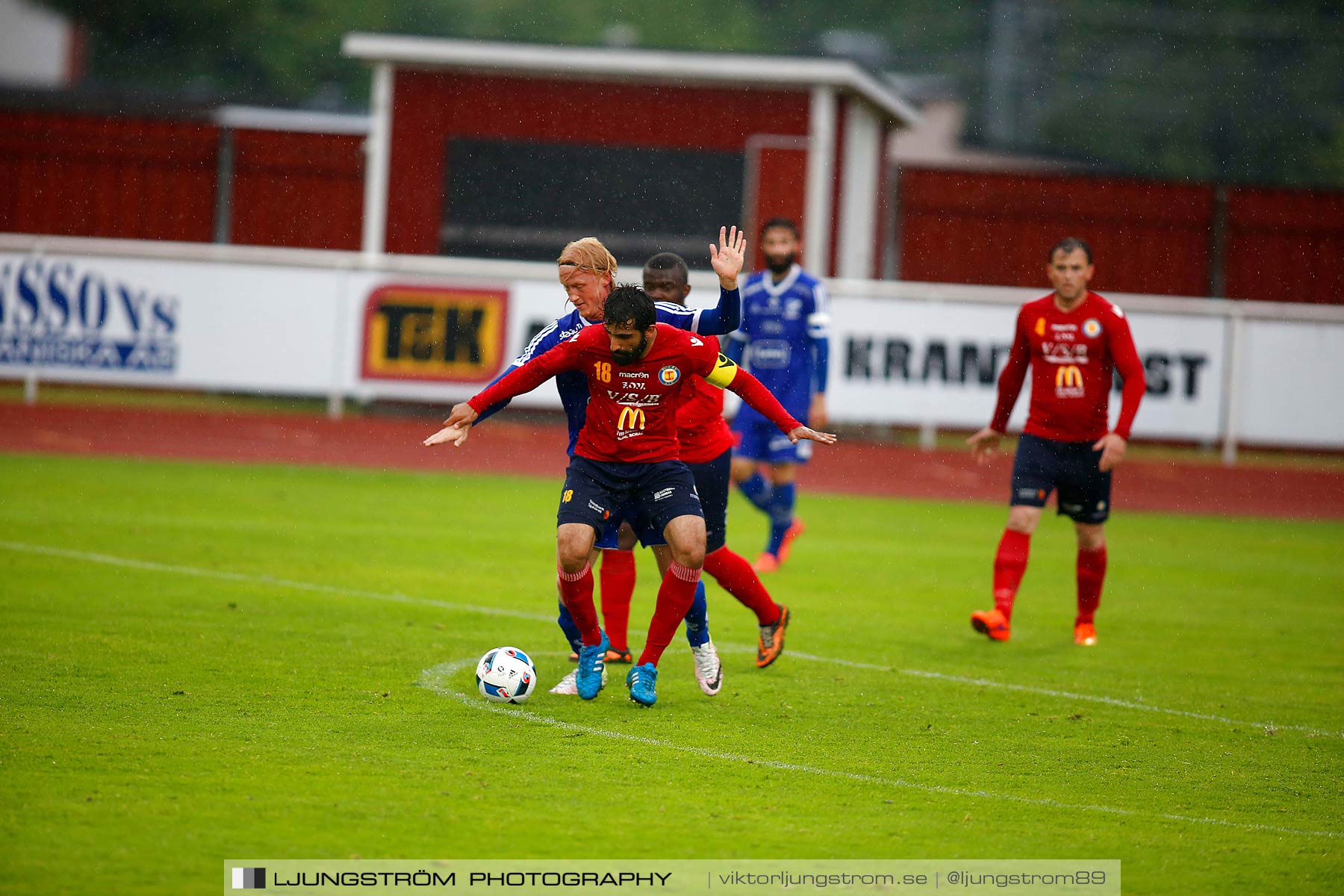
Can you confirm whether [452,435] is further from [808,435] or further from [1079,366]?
[1079,366]

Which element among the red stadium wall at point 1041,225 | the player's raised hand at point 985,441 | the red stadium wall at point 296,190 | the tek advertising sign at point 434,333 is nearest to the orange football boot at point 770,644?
the player's raised hand at point 985,441

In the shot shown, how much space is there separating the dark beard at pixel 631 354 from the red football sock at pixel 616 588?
1.17 m

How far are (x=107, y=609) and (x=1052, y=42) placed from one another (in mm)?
43544

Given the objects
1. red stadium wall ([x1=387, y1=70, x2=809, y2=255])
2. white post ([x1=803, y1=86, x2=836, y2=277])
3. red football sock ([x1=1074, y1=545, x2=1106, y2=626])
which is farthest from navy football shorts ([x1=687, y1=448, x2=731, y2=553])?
red stadium wall ([x1=387, y1=70, x2=809, y2=255])

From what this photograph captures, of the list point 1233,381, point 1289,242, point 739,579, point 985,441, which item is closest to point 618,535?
point 739,579

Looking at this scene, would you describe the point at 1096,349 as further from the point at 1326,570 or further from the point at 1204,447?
the point at 1204,447

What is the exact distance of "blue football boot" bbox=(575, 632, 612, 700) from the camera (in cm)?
696

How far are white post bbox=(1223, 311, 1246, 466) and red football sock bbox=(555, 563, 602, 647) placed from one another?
14687 mm

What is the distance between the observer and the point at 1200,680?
320 inches

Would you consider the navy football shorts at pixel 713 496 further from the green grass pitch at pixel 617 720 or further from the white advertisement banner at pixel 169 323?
the white advertisement banner at pixel 169 323

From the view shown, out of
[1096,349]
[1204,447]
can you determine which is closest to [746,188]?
[1204,447]

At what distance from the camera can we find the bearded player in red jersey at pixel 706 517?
7.50 metres

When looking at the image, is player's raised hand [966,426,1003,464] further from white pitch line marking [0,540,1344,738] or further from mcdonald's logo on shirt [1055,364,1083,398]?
white pitch line marking [0,540,1344,738]

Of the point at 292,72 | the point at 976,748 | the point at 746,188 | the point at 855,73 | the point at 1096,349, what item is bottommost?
the point at 976,748
